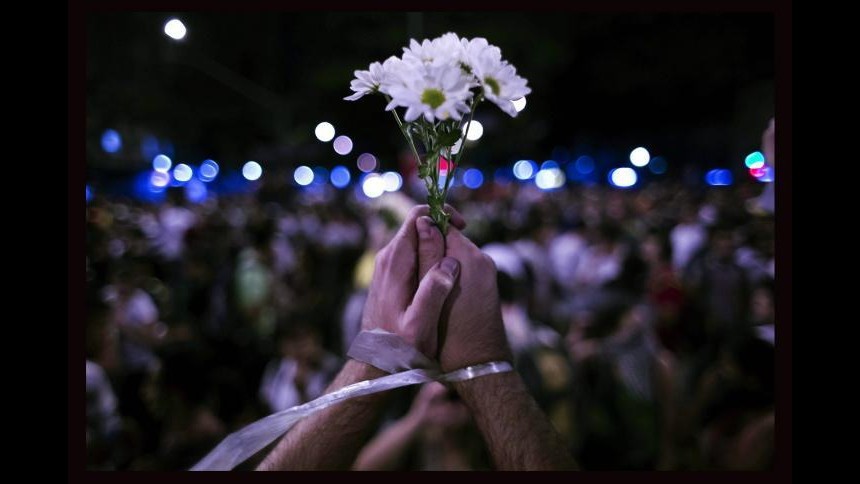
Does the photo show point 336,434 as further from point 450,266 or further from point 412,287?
point 450,266

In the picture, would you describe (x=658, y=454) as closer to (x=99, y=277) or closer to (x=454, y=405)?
(x=454, y=405)

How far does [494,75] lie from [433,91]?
0.66 feet

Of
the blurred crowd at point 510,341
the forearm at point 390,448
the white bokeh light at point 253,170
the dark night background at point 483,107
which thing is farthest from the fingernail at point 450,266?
the white bokeh light at point 253,170

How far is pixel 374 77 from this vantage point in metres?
2.13

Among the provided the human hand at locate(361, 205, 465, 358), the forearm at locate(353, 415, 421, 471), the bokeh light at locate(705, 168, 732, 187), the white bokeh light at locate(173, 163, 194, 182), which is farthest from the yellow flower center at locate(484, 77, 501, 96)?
the white bokeh light at locate(173, 163, 194, 182)

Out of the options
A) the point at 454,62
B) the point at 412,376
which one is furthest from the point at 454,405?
the point at 454,62

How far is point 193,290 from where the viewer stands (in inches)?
301

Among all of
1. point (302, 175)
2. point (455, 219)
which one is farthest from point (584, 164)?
point (455, 219)

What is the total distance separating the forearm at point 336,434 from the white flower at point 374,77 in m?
0.85

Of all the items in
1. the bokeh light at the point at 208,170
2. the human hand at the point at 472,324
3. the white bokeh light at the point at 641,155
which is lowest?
the human hand at the point at 472,324

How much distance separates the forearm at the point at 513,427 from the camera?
201cm

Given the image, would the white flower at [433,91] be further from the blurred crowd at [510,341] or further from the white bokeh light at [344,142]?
the white bokeh light at [344,142]

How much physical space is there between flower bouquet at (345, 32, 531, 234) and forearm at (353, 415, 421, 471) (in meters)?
1.50

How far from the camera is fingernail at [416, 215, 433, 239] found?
7.20 ft
